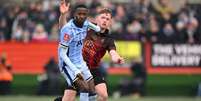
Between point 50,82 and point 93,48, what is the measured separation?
10.7 m

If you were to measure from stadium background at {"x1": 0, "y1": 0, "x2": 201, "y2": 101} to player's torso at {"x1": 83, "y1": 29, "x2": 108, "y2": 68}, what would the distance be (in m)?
10.8

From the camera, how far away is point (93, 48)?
46.2 feet

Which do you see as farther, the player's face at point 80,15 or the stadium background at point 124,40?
the stadium background at point 124,40

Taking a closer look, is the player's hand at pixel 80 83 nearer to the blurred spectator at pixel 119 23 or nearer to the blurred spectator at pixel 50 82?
the blurred spectator at pixel 50 82

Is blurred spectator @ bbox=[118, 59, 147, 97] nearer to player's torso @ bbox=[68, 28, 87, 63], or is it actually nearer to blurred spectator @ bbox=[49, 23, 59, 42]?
blurred spectator @ bbox=[49, 23, 59, 42]

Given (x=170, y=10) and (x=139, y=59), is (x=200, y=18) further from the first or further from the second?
(x=139, y=59)

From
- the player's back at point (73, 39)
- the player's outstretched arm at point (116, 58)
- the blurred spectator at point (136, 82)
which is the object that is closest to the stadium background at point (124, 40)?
the blurred spectator at point (136, 82)

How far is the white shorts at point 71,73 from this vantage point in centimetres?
1320

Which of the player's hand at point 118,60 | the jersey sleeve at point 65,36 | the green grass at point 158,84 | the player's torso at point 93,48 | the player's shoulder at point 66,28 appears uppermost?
the player's shoulder at point 66,28

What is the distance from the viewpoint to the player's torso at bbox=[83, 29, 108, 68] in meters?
14.1

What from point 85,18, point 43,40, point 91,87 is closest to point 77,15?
point 85,18

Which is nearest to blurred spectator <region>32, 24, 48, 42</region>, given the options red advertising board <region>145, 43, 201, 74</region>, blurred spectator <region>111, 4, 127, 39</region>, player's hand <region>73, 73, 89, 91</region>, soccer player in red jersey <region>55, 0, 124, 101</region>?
blurred spectator <region>111, 4, 127, 39</region>

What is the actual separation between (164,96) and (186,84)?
2.98 feet

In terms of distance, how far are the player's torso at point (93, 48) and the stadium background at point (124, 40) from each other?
35.3 ft
